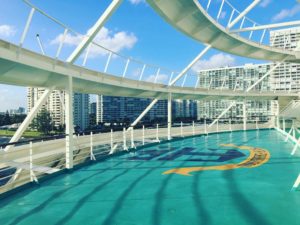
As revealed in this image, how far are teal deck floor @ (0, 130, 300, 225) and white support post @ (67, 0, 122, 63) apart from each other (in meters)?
3.42

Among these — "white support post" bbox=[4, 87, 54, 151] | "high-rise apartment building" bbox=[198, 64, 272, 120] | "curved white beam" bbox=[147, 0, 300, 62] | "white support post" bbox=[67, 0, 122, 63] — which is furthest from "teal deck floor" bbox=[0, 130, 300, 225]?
"high-rise apartment building" bbox=[198, 64, 272, 120]

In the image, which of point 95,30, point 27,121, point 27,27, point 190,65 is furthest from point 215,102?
point 27,27

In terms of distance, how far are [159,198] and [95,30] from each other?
527 centimetres

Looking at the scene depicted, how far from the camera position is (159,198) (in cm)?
515

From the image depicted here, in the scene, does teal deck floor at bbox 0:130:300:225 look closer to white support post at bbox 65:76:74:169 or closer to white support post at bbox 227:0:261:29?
white support post at bbox 65:76:74:169

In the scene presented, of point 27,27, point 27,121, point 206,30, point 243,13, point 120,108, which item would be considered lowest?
point 27,121

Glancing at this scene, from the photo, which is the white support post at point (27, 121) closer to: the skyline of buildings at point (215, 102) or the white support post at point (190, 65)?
the white support post at point (190, 65)

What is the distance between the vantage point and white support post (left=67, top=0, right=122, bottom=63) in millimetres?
8016

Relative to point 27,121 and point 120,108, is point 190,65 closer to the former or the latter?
point 27,121

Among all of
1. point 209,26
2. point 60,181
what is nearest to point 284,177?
point 60,181

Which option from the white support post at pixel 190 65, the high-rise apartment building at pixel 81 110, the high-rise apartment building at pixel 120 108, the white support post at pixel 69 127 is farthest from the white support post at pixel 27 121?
the high-rise apartment building at pixel 120 108

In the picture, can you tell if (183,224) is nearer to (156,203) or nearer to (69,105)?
(156,203)

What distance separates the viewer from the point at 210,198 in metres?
5.06

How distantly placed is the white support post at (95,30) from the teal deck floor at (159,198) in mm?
3422
